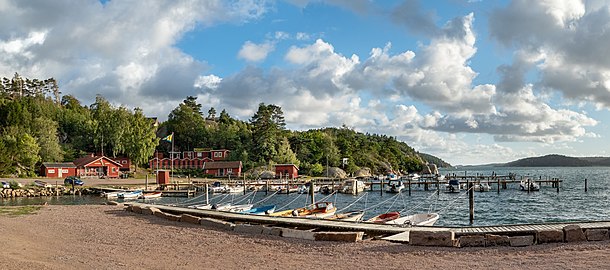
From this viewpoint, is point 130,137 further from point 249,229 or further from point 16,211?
point 249,229

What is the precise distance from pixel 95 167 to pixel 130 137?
13265 mm

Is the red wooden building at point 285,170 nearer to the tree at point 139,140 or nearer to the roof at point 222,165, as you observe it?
the roof at point 222,165

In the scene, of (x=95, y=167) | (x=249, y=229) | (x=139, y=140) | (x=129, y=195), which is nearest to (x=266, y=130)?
(x=139, y=140)

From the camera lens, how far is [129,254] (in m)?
15.0

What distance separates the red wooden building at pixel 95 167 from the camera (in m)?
84.9

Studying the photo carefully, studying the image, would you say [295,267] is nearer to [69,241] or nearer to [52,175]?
[69,241]

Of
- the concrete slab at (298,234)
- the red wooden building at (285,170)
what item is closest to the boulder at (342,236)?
the concrete slab at (298,234)

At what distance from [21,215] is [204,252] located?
55.0 feet

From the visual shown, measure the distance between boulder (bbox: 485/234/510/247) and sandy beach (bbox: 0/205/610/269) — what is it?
1.23ft

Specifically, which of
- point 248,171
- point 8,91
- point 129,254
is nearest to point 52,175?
point 248,171

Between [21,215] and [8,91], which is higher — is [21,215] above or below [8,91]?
below

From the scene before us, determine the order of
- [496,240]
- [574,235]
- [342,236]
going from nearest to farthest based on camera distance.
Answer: [574,235] < [496,240] < [342,236]

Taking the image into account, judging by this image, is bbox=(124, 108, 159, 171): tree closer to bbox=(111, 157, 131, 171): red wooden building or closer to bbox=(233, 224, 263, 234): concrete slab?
bbox=(111, 157, 131, 171): red wooden building

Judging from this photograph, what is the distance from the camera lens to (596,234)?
14.5 meters
